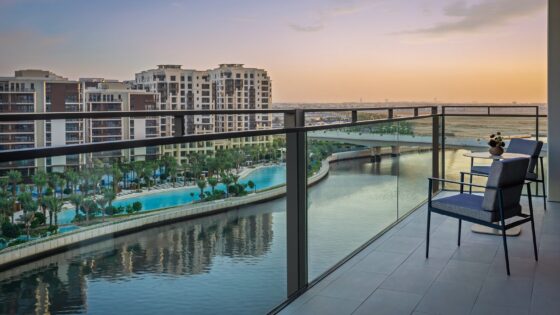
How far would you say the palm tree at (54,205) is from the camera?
4.13 feet

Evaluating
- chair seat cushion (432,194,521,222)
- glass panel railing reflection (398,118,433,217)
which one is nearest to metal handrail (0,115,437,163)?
chair seat cushion (432,194,521,222)

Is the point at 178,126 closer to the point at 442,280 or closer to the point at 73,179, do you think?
the point at 73,179

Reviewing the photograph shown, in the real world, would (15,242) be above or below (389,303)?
above

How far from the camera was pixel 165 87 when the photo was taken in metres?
27.9

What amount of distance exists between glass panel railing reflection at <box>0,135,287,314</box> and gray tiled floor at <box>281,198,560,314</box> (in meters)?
0.42

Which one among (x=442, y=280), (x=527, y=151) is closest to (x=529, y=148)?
(x=527, y=151)

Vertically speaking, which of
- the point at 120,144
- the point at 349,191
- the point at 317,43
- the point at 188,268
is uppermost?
the point at 317,43

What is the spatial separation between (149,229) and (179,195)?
0.17 meters

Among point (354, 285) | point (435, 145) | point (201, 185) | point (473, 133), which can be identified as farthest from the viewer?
point (473, 133)

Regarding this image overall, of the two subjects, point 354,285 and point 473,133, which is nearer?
point 354,285

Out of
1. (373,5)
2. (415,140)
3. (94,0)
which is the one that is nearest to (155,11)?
(94,0)

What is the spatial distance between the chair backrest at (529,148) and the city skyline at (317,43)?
3.34ft

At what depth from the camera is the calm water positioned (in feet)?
4.41

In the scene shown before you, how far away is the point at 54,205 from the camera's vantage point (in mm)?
1275
